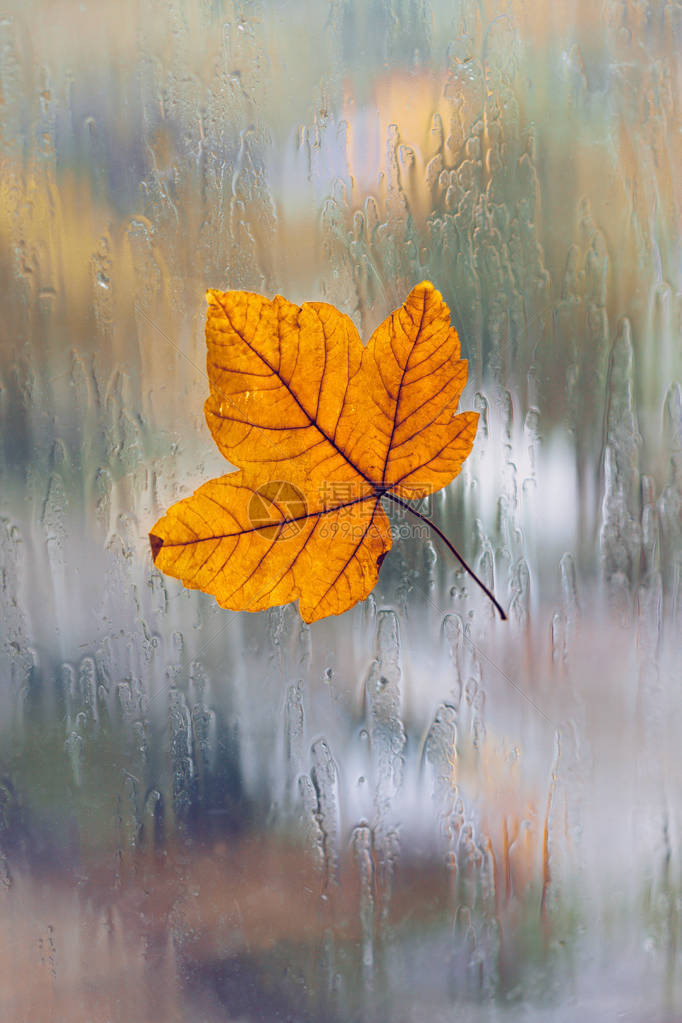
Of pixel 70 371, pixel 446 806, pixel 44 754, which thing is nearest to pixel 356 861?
pixel 446 806

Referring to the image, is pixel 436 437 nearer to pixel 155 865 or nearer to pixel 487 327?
pixel 487 327

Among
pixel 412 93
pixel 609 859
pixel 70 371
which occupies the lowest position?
pixel 609 859

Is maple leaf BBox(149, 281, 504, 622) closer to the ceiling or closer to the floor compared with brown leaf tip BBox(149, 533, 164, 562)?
closer to the ceiling

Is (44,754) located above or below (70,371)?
below
